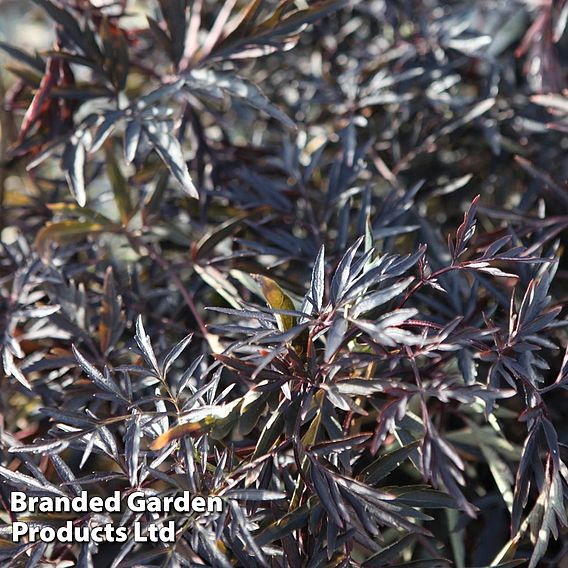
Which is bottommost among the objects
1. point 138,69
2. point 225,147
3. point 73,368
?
point 73,368

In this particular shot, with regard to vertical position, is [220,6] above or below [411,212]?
above

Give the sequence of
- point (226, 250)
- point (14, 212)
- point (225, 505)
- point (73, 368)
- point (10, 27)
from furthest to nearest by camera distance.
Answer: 1. point (10, 27)
2. point (14, 212)
3. point (226, 250)
4. point (73, 368)
5. point (225, 505)

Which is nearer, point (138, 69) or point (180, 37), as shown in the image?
point (180, 37)

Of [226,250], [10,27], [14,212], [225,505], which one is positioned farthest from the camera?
[10,27]

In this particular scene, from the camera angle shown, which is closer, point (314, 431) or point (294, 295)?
point (314, 431)

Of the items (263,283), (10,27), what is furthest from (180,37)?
(10,27)

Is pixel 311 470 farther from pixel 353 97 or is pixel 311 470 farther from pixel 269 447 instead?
pixel 353 97

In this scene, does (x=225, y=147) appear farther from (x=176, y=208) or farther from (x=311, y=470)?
(x=311, y=470)
